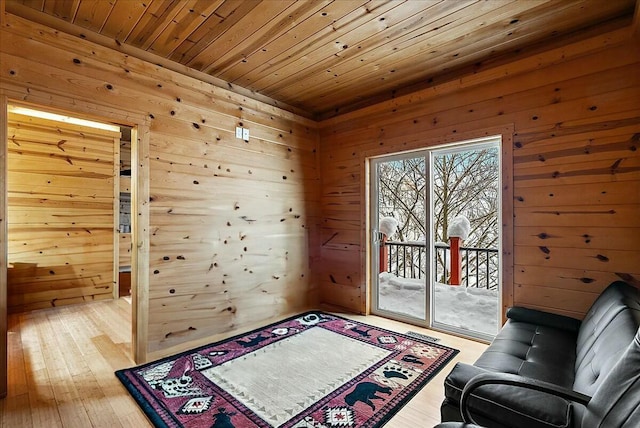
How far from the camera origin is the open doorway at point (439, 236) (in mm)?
3322

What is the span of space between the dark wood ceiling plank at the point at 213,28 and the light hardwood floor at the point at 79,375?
8.99ft

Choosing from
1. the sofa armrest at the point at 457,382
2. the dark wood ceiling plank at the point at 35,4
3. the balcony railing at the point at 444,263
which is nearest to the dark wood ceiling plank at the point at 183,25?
the dark wood ceiling plank at the point at 35,4

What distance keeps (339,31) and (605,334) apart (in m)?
2.58

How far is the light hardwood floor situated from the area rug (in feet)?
0.32

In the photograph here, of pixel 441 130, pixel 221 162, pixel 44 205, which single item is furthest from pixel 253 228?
pixel 44 205

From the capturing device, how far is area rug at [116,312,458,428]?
6.25 feet

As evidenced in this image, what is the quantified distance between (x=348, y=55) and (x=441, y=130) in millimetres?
1247

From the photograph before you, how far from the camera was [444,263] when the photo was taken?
3928 mm

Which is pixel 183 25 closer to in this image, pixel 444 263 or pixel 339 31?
pixel 339 31

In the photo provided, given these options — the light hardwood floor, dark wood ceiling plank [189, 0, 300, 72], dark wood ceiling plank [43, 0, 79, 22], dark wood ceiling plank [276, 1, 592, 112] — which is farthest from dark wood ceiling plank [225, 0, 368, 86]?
the light hardwood floor

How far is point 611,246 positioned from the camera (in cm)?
231

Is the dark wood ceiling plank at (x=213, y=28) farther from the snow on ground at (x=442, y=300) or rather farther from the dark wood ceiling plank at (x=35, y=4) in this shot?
the snow on ground at (x=442, y=300)

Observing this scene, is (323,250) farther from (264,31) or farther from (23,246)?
(23,246)

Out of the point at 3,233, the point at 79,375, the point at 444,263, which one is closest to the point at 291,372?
the point at 79,375
